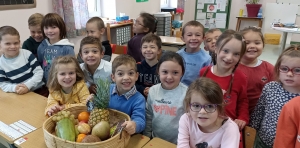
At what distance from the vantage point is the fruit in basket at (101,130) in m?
1.16

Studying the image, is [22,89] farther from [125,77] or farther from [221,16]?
[221,16]

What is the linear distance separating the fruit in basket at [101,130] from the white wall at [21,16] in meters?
2.79

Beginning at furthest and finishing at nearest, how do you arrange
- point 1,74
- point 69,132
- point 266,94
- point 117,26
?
point 117,26 → point 1,74 → point 266,94 → point 69,132

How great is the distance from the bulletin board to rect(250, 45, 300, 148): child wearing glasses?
6.25 m

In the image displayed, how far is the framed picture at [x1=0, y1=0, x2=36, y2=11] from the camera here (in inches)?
123

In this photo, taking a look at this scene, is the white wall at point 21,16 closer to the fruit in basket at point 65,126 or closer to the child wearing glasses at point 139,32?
the child wearing glasses at point 139,32

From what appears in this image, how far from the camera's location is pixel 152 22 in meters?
3.00

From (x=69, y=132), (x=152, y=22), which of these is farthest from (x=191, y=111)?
(x=152, y=22)

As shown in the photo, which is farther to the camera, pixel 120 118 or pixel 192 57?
pixel 192 57

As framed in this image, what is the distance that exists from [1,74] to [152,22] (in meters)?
1.78

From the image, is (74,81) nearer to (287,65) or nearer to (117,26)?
(287,65)

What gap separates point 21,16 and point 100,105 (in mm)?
2813

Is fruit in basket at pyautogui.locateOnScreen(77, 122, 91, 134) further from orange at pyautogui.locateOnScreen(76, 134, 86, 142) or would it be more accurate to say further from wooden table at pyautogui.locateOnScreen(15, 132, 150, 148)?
wooden table at pyautogui.locateOnScreen(15, 132, 150, 148)

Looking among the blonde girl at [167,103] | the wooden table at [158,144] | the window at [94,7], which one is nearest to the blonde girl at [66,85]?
the blonde girl at [167,103]
